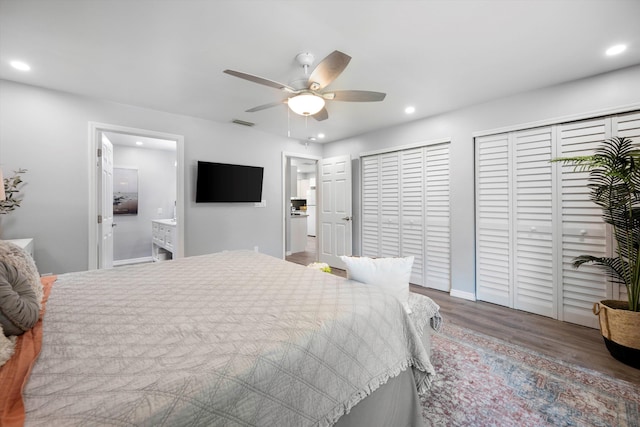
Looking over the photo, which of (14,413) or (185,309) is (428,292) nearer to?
(185,309)

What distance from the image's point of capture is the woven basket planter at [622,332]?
198cm

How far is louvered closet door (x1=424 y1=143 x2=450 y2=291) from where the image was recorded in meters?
3.68

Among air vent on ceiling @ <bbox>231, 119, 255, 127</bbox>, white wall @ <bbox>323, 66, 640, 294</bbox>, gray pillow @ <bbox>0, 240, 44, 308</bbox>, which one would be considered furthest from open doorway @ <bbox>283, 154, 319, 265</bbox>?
gray pillow @ <bbox>0, 240, 44, 308</bbox>

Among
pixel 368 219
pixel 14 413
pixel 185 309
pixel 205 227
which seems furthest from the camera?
pixel 368 219

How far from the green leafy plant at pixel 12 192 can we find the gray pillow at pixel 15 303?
91.3 inches

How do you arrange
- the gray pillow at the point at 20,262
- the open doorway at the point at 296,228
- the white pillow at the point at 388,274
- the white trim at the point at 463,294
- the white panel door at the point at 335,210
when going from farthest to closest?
1. the open doorway at the point at 296,228
2. the white panel door at the point at 335,210
3. the white trim at the point at 463,294
4. the white pillow at the point at 388,274
5. the gray pillow at the point at 20,262

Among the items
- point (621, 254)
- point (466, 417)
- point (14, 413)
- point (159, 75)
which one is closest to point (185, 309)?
point (14, 413)

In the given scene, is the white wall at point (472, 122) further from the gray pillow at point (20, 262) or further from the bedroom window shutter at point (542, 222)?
the gray pillow at point (20, 262)

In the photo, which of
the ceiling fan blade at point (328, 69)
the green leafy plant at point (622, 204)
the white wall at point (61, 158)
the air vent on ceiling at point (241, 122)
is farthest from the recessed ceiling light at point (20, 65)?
the green leafy plant at point (622, 204)

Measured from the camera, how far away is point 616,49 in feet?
7.06

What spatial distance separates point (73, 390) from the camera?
2.38 feet

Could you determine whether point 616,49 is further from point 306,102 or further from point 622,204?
point 306,102

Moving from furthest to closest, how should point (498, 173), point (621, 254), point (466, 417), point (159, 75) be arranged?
point (498, 173)
point (159, 75)
point (621, 254)
point (466, 417)

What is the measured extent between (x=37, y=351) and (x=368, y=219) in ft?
13.7
